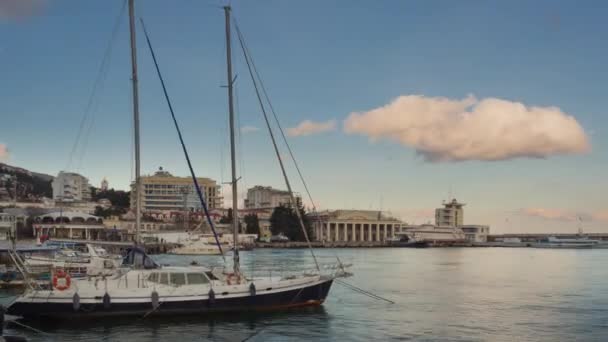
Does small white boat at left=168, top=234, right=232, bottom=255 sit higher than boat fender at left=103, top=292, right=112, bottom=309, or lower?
lower

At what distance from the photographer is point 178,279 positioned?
3316cm

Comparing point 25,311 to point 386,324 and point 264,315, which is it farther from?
point 386,324

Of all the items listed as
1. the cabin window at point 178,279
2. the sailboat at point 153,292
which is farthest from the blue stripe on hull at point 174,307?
the cabin window at point 178,279

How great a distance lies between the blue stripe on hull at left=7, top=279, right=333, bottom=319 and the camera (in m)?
31.5

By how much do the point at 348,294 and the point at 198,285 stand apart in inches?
680

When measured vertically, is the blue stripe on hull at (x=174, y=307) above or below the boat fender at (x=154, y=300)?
below

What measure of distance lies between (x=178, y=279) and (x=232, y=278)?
3093 mm

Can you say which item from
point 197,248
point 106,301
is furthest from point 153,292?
point 197,248

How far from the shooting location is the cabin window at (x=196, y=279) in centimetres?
3338

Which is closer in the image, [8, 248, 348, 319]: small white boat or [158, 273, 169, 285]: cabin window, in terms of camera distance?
[8, 248, 348, 319]: small white boat

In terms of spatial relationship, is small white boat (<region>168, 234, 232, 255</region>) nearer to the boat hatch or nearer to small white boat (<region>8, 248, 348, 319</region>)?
small white boat (<region>8, 248, 348, 319</region>)

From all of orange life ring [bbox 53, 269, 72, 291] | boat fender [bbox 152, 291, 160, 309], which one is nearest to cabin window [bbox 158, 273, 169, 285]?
boat fender [bbox 152, 291, 160, 309]

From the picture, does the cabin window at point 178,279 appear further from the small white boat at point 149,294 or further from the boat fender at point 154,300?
the boat fender at point 154,300

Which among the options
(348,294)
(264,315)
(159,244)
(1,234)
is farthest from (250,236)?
(264,315)
